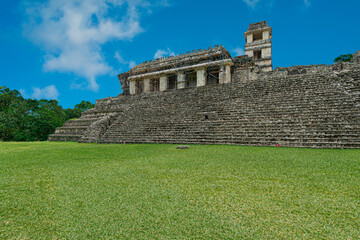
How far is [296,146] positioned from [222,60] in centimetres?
1227

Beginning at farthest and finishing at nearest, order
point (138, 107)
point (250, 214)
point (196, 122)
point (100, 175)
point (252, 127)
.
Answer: point (138, 107) < point (196, 122) < point (252, 127) < point (100, 175) < point (250, 214)

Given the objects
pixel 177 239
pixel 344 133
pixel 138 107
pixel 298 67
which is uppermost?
pixel 298 67

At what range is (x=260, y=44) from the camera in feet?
78.8

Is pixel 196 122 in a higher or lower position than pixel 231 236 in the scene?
higher

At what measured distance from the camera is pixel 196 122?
386 inches

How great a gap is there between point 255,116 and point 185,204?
754 cm

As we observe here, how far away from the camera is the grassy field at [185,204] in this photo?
159cm

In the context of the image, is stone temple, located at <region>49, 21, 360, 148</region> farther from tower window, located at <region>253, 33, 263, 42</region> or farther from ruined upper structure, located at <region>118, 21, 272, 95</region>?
tower window, located at <region>253, 33, 263, 42</region>

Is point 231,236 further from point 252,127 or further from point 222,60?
point 222,60

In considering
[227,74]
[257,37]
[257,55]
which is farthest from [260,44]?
[227,74]

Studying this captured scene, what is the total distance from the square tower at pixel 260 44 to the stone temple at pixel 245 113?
249 inches

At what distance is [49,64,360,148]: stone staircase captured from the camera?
22.7ft

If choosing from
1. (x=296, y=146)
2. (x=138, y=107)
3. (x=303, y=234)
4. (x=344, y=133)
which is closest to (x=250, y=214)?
(x=303, y=234)

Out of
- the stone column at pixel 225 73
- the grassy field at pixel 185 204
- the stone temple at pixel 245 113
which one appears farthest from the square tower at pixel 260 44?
the grassy field at pixel 185 204
